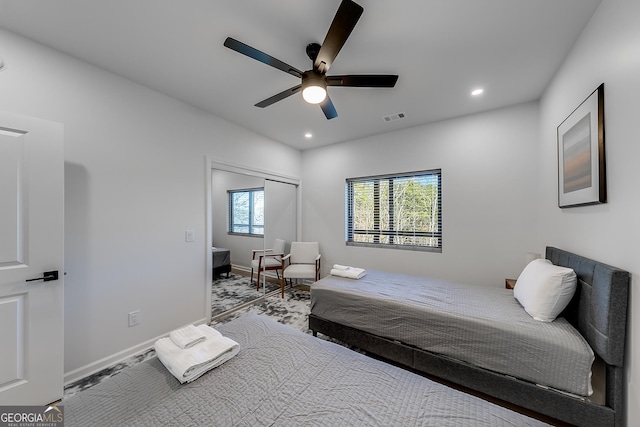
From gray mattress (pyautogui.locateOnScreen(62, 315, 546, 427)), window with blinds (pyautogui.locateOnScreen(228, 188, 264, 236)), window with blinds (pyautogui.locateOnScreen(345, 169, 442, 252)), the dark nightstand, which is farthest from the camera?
window with blinds (pyautogui.locateOnScreen(228, 188, 264, 236))

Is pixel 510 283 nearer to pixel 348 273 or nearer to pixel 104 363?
pixel 348 273

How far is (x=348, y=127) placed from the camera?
3.56 meters

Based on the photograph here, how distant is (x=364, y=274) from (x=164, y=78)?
3.04m

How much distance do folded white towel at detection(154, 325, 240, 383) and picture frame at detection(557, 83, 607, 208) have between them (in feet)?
8.12

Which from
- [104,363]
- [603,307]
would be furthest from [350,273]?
[104,363]

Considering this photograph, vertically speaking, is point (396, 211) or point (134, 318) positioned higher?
point (396, 211)

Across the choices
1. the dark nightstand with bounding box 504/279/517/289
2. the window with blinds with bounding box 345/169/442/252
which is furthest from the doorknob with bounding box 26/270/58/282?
the dark nightstand with bounding box 504/279/517/289

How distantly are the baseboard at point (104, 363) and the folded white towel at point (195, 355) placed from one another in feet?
4.83

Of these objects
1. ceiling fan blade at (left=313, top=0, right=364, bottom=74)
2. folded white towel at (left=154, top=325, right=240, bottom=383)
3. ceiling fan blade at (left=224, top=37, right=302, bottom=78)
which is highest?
ceiling fan blade at (left=313, top=0, right=364, bottom=74)

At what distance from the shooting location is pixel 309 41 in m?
1.83

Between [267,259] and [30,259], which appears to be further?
[267,259]

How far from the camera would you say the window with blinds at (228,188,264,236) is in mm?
3627

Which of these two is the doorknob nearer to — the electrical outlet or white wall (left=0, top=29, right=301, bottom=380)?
white wall (left=0, top=29, right=301, bottom=380)

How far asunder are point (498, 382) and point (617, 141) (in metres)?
1.69
